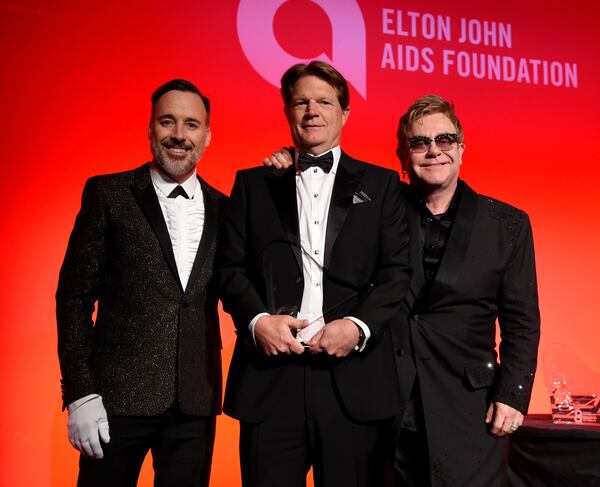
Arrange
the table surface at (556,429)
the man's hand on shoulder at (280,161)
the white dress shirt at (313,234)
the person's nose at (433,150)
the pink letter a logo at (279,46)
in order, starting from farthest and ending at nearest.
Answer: the pink letter a logo at (279,46), the table surface at (556,429), the person's nose at (433,150), the man's hand on shoulder at (280,161), the white dress shirt at (313,234)

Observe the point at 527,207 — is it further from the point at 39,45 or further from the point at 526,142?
the point at 39,45

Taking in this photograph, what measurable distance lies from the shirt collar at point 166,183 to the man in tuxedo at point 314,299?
0.26 m

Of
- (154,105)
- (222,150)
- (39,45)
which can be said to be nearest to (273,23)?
(222,150)

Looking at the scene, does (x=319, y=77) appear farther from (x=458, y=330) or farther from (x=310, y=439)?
(x=310, y=439)

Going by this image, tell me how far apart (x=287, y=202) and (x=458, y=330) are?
2.27 ft

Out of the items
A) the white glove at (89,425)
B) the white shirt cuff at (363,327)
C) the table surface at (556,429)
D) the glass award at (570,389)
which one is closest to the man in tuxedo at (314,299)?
the white shirt cuff at (363,327)

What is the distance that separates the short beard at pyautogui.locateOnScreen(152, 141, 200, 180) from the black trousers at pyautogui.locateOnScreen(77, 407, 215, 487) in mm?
764

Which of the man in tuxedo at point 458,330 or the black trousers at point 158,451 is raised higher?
the man in tuxedo at point 458,330

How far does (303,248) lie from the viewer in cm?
204

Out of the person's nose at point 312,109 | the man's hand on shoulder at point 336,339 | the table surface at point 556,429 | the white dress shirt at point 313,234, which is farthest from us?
the table surface at point 556,429

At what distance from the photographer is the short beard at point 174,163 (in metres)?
2.32

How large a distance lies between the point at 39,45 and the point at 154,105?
132cm

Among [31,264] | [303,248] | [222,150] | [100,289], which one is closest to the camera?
[303,248]

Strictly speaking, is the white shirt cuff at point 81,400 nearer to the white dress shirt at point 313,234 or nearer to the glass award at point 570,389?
the white dress shirt at point 313,234
